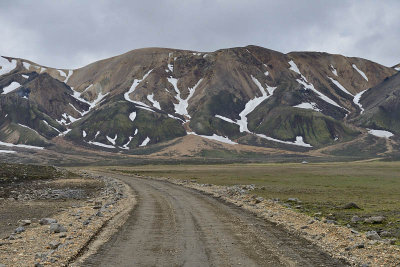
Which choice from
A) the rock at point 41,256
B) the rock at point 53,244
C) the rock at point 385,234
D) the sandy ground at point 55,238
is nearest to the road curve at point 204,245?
the sandy ground at point 55,238

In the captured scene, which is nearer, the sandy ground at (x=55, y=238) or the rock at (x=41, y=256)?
the rock at (x=41, y=256)

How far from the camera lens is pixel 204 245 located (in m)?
17.4

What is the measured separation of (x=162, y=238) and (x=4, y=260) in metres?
7.24

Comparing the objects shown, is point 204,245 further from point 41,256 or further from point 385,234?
point 385,234

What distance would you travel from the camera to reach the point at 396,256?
606 inches

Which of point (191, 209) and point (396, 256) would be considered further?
point (191, 209)

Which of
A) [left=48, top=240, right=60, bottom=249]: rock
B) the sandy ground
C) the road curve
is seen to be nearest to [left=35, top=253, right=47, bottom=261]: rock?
the sandy ground

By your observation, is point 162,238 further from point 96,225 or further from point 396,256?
point 396,256

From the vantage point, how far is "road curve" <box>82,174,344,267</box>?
48.3 ft

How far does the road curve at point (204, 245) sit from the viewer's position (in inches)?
580

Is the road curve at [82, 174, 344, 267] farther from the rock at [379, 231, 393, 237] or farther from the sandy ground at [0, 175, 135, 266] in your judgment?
the rock at [379, 231, 393, 237]

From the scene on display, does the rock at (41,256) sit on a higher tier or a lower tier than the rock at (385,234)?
higher

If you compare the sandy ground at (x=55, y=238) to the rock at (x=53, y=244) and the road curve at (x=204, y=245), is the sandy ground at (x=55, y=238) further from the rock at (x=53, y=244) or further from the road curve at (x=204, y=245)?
the road curve at (x=204, y=245)

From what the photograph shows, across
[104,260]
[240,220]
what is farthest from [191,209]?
[104,260]
